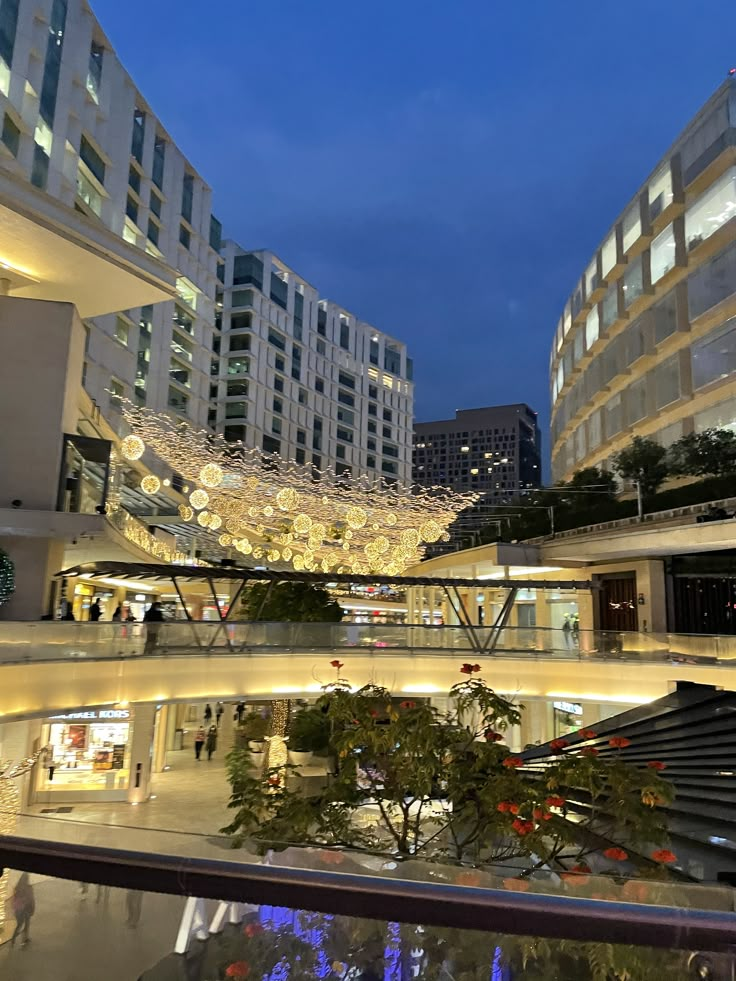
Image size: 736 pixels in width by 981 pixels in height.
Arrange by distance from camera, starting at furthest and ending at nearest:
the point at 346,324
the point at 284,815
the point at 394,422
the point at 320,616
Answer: the point at 394,422 < the point at 346,324 < the point at 320,616 < the point at 284,815

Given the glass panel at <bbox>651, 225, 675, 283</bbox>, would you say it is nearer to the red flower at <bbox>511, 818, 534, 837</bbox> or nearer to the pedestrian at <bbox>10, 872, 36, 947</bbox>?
the red flower at <bbox>511, 818, 534, 837</bbox>

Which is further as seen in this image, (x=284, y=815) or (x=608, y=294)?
(x=608, y=294)

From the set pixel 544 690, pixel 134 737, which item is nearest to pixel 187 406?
pixel 134 737

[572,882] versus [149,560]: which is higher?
[149,560]

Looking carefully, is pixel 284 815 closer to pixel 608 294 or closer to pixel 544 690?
pixel 544 690

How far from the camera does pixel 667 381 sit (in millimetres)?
27094

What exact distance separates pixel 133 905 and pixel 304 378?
198ft

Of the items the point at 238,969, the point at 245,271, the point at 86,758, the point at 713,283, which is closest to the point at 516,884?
the point at 238,969

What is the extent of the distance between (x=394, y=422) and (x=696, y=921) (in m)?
72.2

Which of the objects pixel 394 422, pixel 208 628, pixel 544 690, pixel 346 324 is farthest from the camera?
pixel 394 422

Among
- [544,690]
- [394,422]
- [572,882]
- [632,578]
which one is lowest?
[544,690]

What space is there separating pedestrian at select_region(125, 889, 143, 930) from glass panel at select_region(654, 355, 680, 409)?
27550 mm

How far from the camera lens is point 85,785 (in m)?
17.3

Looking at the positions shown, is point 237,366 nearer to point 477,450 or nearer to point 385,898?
point 385,898
